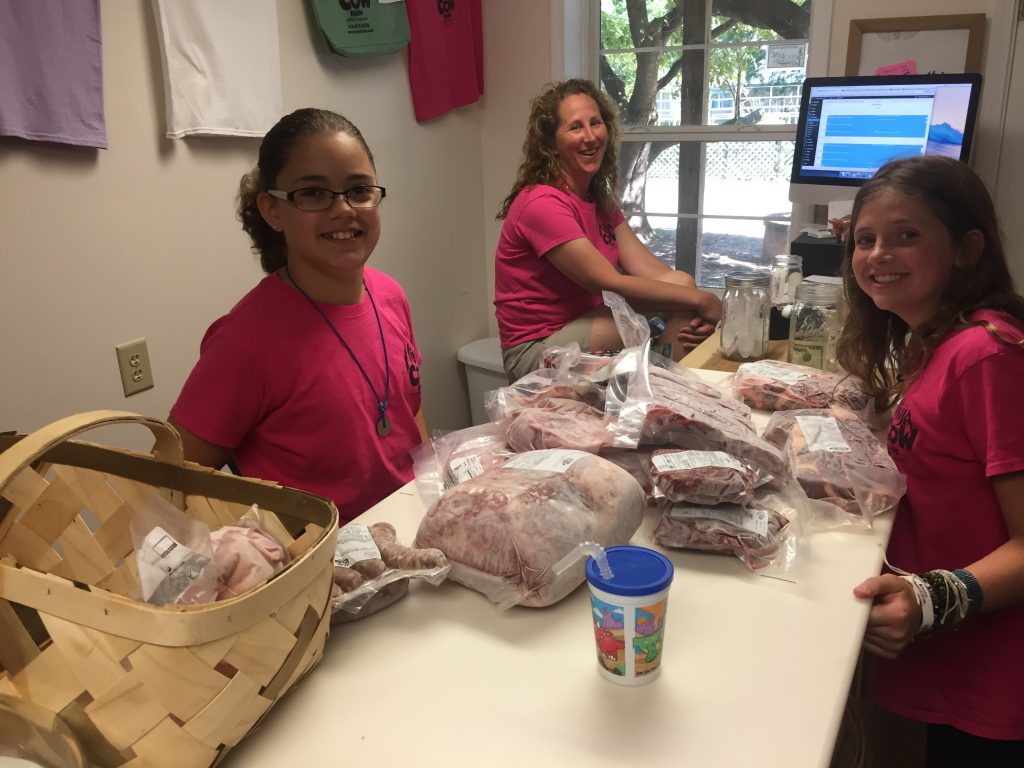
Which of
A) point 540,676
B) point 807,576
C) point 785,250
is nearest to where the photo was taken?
point 540,676

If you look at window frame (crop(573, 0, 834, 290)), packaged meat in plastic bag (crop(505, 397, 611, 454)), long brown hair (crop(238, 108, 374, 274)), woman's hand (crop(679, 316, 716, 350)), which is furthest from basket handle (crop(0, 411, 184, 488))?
window frame (crop(573, 0, 834, 290))

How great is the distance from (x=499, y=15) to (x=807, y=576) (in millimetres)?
2888

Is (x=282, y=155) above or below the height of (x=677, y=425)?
above

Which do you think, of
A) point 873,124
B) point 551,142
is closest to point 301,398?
point 551,142

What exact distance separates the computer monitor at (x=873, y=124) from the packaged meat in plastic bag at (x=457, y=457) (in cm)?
169

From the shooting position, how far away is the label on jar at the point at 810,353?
1.77 meters

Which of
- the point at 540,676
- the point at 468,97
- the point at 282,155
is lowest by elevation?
the point at 540,676

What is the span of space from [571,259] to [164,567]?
6.00ft

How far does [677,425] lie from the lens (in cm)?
113

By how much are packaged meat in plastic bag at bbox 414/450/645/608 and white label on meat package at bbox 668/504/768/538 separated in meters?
0.06

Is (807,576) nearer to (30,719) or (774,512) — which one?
(774,512)

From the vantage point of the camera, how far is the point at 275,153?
4.76 feet

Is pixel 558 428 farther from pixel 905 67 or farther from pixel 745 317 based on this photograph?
pixel 905 67

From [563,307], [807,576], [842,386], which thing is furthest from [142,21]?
[807,576]
